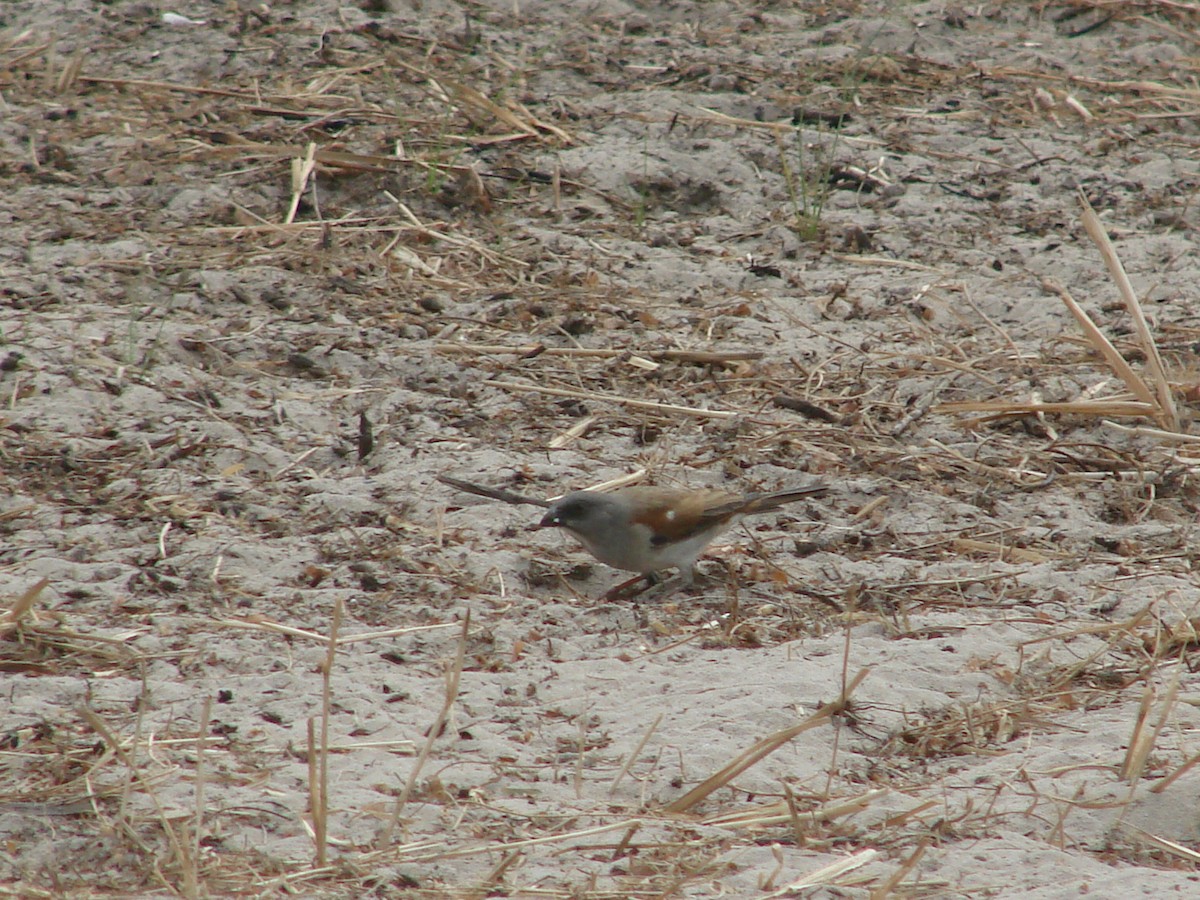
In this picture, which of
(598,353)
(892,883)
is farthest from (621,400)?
(892,883)

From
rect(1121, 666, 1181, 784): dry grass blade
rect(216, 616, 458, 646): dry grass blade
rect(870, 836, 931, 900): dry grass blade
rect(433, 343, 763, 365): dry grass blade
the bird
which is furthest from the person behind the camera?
rect(433, 343, 763, 365): dry grass blade

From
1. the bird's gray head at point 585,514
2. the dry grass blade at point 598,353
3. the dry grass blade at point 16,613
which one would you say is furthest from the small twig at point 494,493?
the dry grass blade at point 16,613

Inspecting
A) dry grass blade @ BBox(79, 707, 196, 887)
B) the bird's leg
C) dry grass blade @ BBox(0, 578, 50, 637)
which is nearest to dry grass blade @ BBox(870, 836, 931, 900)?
dry grass blade @ BBox(79, 707, 196, 887)

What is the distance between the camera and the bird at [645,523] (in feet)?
15.7

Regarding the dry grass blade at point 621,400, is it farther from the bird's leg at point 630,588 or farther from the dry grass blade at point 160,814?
the dry grass blade at point 160,814

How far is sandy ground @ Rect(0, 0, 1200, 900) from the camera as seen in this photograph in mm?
3371

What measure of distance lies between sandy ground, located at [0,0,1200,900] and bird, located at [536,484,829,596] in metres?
0.18

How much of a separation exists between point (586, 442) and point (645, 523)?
1015 mm

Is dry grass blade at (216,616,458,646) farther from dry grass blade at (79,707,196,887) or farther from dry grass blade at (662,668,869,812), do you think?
dry grass blade at (662,668,869,812)

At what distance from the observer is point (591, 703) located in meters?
4.00

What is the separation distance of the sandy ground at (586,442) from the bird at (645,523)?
0.57 feet

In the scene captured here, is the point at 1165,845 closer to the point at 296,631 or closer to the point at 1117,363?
the point at 296,631

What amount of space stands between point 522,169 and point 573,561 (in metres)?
3.23

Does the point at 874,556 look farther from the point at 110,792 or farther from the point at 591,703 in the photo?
the point at 110,792
